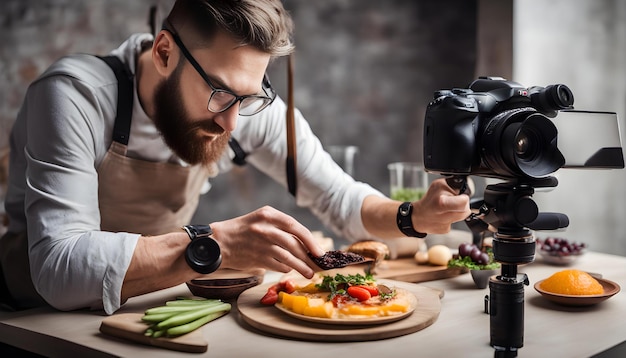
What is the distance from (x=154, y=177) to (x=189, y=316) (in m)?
0.78

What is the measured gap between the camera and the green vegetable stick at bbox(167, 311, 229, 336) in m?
1.39

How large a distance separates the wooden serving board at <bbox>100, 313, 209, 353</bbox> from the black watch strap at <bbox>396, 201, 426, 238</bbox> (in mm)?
814

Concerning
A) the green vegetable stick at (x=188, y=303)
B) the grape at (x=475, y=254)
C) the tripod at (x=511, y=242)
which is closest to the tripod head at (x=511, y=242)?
the tripod at (x=511, y=242)

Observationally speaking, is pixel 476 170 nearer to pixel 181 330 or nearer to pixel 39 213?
pixel 181 330

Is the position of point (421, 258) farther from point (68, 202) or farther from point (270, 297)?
point (68, 202)

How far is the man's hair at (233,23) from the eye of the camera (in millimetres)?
1802

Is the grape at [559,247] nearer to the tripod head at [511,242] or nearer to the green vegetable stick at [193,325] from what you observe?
the tripod head at [511,242]

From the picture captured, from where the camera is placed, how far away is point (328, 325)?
4.77 ft

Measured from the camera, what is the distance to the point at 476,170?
4.68 feet

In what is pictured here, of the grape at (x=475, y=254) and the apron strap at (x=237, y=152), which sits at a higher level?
the apron strap at (x=237, y=152)

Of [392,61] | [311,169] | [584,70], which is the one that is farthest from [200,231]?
[392,61]

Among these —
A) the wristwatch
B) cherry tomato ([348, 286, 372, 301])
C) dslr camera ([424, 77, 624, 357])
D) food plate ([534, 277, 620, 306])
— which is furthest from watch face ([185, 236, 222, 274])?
food plate ([534, 277, 620, 306])

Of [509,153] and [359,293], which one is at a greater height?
[509,153]

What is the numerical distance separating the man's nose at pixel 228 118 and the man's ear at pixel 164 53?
0.67ft
